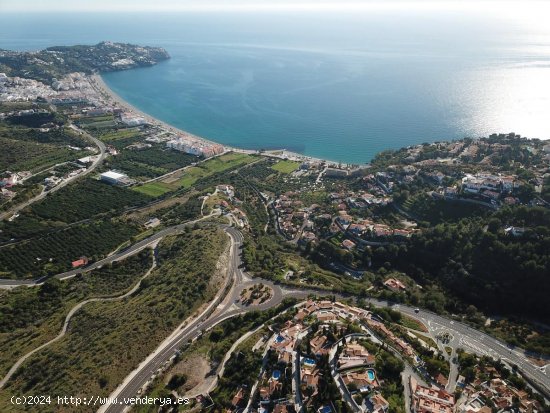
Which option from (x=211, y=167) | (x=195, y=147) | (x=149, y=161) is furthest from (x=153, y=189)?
(x=195, y=147)

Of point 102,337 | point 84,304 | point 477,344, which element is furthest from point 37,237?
point 477,344

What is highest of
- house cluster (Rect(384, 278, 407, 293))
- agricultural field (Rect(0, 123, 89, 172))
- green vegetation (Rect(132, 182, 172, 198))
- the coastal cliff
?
the coastal cliff

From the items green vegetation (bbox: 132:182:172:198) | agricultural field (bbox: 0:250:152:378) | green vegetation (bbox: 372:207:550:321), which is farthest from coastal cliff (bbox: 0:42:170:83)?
green vegetation (bbox: 372:207:550:321)

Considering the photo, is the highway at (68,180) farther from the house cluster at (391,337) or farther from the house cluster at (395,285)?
the house cluster at (395,285)

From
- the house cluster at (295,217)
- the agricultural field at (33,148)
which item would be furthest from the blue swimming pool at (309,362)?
the agricultural field at (33,148)

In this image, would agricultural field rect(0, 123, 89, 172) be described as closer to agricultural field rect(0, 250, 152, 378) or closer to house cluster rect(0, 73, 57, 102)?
house cluster rect(0, 73, 57, 102)

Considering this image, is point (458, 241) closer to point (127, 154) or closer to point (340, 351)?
point (340, 351)
